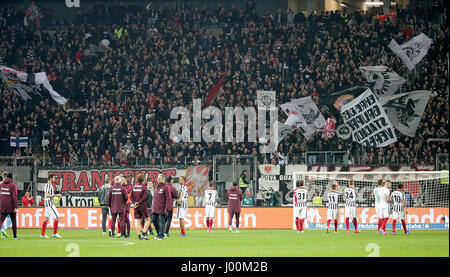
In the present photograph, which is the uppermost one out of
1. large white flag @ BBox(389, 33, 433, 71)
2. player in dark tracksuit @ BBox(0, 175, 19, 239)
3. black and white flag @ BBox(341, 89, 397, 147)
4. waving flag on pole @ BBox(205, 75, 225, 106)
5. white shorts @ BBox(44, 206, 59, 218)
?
large white flag @ BBox(389, 33, 433, 71)

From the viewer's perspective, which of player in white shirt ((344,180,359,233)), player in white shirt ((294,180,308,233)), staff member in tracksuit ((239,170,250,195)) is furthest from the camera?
staff member in tracksuit ((239,170,250,195))

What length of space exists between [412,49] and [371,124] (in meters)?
Answer: 5.30

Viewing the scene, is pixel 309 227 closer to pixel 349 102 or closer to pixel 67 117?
pixel 349 102

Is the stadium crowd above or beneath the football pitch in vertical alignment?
above

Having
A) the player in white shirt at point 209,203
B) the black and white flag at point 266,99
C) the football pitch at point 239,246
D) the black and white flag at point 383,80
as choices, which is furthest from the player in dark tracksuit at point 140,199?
the black and white flag at point 383,80

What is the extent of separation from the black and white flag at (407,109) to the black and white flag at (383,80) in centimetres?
106

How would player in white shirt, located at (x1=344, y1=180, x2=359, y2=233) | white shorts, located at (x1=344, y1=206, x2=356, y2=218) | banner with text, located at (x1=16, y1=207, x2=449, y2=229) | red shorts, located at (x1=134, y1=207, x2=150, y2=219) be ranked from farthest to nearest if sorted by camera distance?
banner with text, located at (x1=16, y1=207, x2=449, y2=229) < white shorts, located at (x1=344, y1=206, x2=356, y2=218) < player in white shirt, located at (x1=344, y1=180, x2=359, y2=233) < red shorts, located at (x1=134, y1=207, x2=150, y2=219)

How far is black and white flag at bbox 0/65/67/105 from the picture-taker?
4062 centimetres

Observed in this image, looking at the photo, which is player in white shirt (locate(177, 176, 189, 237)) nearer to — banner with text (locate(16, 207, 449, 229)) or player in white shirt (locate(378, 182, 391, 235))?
banner with text (locate(16, 207, 449, 229))

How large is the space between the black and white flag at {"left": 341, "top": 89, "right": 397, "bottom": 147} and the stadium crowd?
20.0 inches

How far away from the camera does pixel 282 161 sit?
1382 inches

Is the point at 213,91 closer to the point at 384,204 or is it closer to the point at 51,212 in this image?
the point at 384,204

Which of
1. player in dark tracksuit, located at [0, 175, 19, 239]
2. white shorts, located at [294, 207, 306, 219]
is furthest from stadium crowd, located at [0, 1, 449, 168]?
player in dark tracksuit, located at [0, 175, 19, 239]
